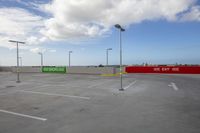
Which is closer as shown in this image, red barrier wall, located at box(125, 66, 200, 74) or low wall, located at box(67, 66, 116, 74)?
red barrier wall, located at box(125, 66, 200, 74)

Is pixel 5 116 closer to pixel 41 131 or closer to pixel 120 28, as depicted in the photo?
pixel 41 131

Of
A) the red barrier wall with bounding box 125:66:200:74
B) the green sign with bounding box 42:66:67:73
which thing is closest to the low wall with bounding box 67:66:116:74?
the green sign with bounding box 42:66:67:73

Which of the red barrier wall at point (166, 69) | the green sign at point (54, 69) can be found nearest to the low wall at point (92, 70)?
the green sign at point (54, 69)

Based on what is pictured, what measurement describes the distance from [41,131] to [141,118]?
3.83 metres

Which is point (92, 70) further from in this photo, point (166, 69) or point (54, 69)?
point (166, 69)

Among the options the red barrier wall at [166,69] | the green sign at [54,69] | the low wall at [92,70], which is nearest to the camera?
the red barrier wall at [166,69]

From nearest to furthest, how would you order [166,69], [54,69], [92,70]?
1. [166,69]
2. [92,70]
3. [54,69]

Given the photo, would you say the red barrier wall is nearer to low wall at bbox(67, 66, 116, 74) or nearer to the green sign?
low wall at bbox(67, 66, 116, 74)

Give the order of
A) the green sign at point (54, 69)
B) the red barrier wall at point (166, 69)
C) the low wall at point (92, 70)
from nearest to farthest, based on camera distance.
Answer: the red barrier wall at point (166, 69) → the low wall at point (92, 70) → the green sign at point (54, 69)

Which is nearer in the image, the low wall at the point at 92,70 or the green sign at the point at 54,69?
the low wall at the point at 92,70

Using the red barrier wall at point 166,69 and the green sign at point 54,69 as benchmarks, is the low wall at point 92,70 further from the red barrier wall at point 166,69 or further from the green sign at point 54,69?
the red barrier wall at point 166,69

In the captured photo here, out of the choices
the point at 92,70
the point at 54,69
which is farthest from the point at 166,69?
the point at 54,69

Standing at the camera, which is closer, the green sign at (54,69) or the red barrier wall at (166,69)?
the red barrier wall at (166,69)

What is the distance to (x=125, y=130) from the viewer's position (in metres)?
6.03
